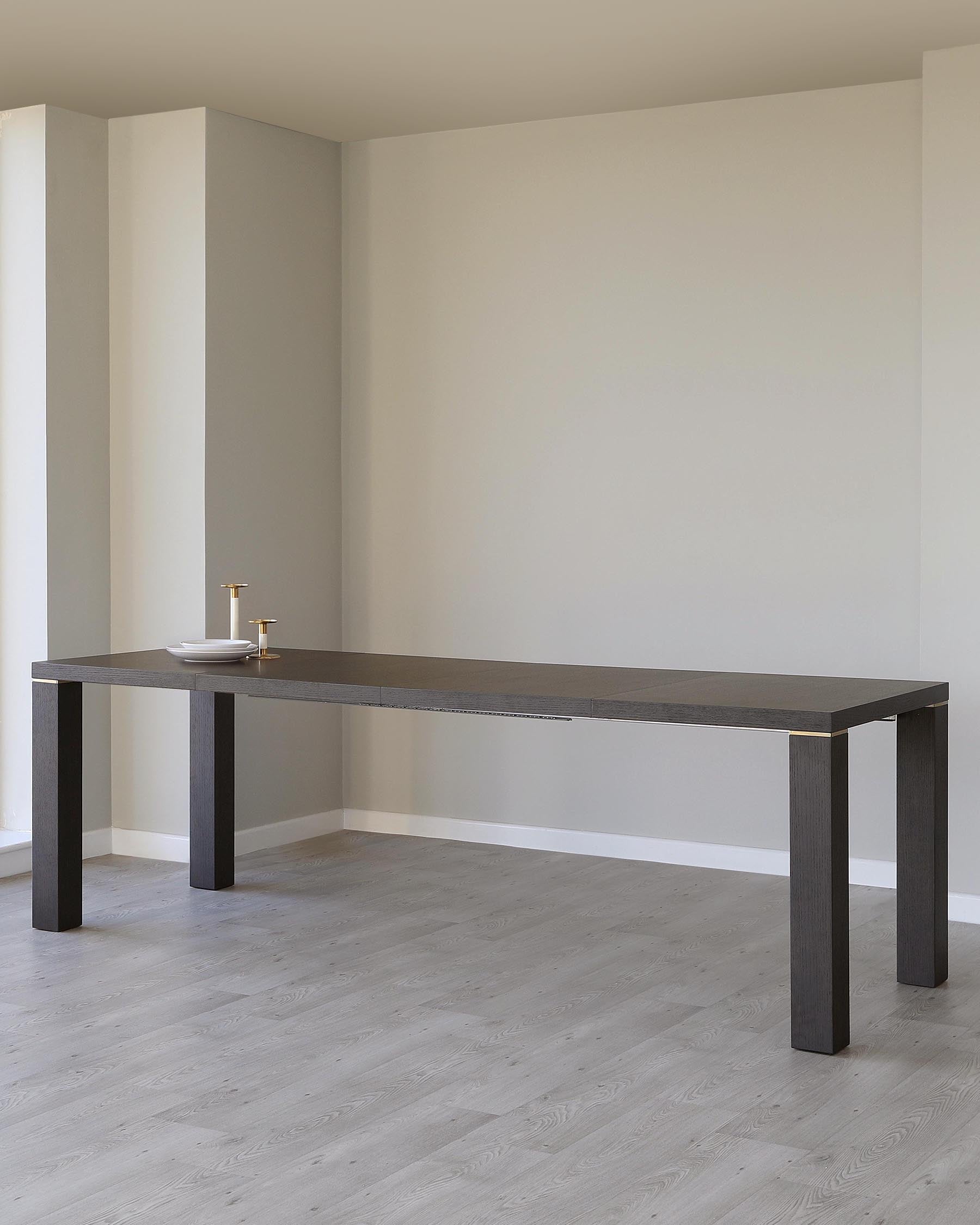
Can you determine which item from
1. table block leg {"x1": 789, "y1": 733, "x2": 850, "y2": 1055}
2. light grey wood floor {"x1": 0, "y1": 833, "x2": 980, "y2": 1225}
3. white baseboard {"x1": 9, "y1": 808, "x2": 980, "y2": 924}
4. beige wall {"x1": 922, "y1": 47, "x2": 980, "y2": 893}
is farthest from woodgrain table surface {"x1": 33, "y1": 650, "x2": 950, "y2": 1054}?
beige wall {"x1": 922, "y1": 47, "x2": 980, "y2": 893}

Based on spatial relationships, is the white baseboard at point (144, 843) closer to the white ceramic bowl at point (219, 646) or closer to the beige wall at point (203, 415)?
the beige wall at point (203, 415)

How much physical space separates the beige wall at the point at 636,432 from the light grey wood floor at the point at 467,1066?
0.75 meters

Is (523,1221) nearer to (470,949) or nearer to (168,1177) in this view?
(168,1177)

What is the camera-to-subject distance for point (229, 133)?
4.86m

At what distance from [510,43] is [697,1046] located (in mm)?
2894

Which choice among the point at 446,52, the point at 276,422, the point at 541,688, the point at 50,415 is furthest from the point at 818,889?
the point at 50,415

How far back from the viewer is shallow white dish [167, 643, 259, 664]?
3939 mm

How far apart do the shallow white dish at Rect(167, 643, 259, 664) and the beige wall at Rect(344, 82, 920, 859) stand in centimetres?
139

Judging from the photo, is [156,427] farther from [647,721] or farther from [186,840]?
[647,721]

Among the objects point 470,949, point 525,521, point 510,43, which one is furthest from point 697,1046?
point 510,43

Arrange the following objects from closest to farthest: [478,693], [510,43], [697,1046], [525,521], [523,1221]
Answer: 1. [523,1221]
2. [697,1046]
3. [478,693]
4. [510,43]
5. [525,521]

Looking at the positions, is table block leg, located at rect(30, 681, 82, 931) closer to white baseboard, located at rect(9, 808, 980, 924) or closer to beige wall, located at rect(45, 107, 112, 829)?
white baseboard, located at rect(9, 808, 980, 924)

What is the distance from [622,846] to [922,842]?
5.46ft

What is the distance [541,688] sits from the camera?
337 cm
